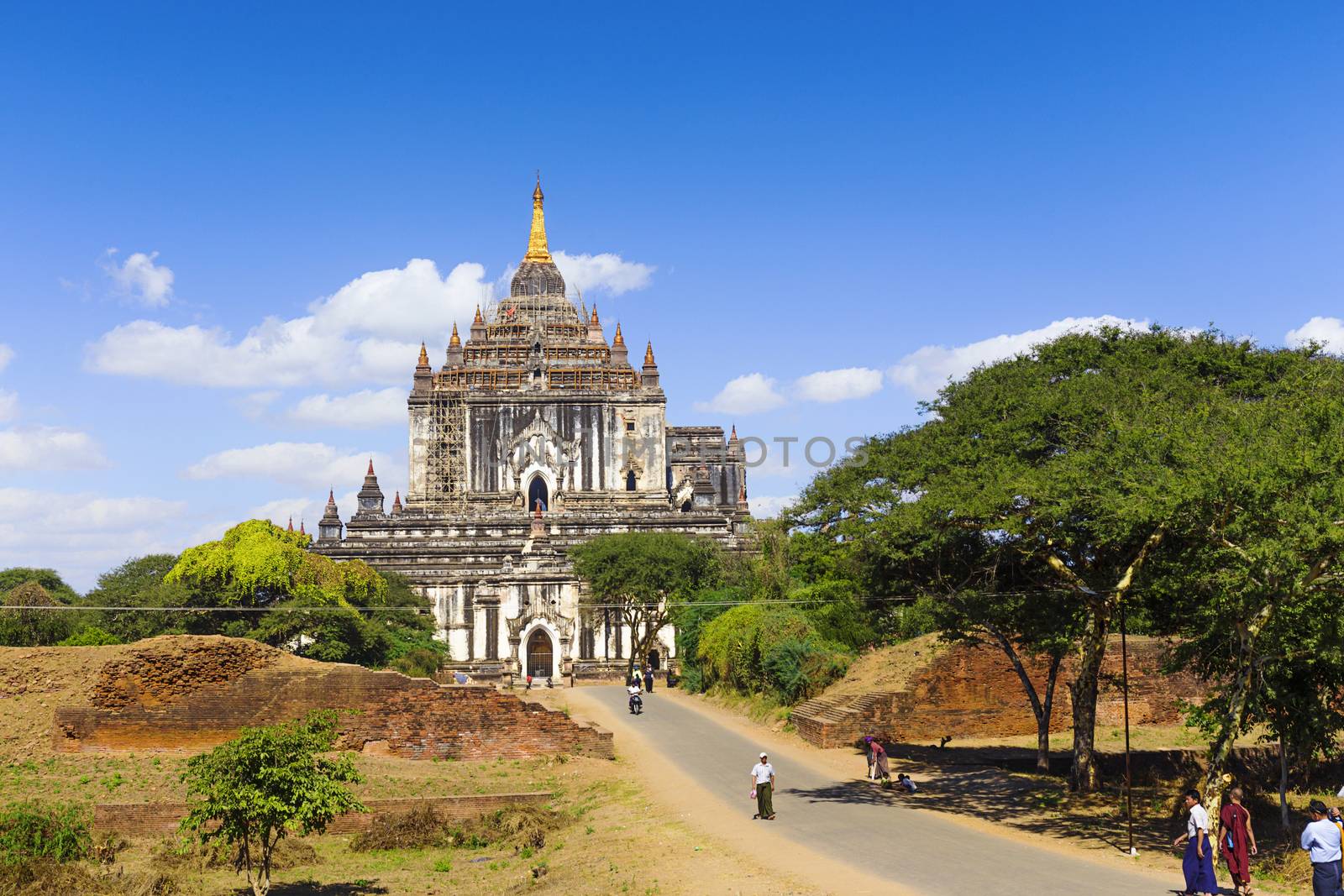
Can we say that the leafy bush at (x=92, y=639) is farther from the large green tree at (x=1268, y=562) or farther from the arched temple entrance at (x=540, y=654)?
the large green tree at (x=1268, y=562)

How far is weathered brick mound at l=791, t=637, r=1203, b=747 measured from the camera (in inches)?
1085

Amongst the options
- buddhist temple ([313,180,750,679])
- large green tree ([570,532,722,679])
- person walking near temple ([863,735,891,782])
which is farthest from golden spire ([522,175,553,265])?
person walking near temple ([863,735,891,782])

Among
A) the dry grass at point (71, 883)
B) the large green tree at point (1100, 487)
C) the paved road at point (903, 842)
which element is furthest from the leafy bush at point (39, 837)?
the large green tree at point (1100, 487)

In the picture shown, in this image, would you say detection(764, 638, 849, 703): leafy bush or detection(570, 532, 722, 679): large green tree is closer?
detection(764, 638, 849, 703): leafy bush

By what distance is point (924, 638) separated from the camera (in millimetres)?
30328

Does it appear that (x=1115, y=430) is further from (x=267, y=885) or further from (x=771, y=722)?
(x=771, y=722)

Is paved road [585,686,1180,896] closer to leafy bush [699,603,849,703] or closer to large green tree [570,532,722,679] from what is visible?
leafy bush [699,603,849,703]

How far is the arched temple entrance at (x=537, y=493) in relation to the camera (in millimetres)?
70625

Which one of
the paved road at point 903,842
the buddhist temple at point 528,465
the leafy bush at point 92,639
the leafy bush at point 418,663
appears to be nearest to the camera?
the paved road at point 903,842

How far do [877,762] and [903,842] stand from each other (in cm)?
529

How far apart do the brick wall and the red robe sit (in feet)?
35.6

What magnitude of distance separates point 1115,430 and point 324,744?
37.0 ft

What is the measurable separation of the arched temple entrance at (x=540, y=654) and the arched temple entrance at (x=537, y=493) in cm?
1784

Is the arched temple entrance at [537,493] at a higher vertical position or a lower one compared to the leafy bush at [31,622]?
higher
